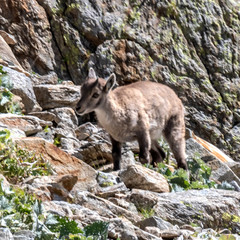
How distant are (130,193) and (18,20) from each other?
24.9 feet

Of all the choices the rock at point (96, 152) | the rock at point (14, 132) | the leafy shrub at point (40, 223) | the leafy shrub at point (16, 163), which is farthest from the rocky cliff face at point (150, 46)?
the leafy shrub at point (40, 223)

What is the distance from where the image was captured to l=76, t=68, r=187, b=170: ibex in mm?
10727

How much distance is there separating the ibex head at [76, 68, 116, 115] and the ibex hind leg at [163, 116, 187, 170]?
185 cm

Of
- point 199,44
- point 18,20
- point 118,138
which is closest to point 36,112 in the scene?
point 118,138

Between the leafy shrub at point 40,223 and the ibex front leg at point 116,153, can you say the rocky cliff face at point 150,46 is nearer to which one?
the ibex front leg at point 116,153

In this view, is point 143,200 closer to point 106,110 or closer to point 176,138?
point 106,110

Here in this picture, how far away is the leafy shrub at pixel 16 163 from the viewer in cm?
695

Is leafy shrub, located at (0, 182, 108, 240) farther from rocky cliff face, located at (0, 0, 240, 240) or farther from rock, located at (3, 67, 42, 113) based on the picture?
rock, located at (3, 67, 42, 113)

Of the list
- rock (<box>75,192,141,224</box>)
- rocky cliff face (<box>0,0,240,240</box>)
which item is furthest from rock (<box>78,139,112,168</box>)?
rock (<box>75,192,141,224</box>)

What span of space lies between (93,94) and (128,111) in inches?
29.0

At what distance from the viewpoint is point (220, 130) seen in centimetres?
1546

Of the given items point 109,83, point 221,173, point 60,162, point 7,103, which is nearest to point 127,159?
point 109,83

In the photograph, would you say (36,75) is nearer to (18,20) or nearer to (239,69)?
(18,20)

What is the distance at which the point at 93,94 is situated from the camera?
1088cm
